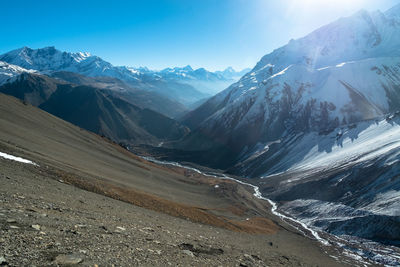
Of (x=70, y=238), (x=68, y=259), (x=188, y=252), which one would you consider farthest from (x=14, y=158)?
(x=68, y=259)

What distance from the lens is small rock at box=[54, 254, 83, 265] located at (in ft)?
37.0

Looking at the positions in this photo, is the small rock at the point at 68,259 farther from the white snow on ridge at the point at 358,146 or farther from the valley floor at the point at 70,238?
the white snow on ridge at the point at 358,146

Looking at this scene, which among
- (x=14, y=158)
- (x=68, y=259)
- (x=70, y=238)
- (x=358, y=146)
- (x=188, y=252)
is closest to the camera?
(x=68, y=259)

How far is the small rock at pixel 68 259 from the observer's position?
37.0 ft

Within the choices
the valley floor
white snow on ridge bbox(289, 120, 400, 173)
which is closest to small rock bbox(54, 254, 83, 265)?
the valley floor

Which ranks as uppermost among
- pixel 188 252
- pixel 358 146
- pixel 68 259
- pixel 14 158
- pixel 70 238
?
pixel 358 146

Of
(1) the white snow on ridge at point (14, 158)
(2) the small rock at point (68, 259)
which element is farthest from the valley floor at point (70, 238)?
(1) the white snow on ridge at point (14, 158)

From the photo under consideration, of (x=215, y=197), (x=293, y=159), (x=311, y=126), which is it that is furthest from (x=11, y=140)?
(x=311, y=126)

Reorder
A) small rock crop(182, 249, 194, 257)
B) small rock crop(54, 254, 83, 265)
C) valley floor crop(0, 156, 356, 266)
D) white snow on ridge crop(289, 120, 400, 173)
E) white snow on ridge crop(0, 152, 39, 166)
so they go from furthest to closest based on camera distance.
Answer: white snow on ridge crop(289, 120, 400, 173)
white snow on ridge crop(0, 152, 39, 166)
small rock crop(182, 249, 194, 257)
valley floor crop(0, 156, 356, 266)
small rock crop(54, 254, 83, 265)

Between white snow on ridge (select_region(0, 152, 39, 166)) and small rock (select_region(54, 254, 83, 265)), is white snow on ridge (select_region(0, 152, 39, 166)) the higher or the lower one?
the lower one

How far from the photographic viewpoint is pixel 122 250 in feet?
48.6

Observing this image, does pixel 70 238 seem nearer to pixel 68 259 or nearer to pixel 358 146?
pixel 68 259

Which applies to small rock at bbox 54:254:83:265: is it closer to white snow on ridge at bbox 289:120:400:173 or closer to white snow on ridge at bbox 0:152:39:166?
white snow on ridge at bbox 0:152:39:166

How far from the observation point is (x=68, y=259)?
11.7 meters
